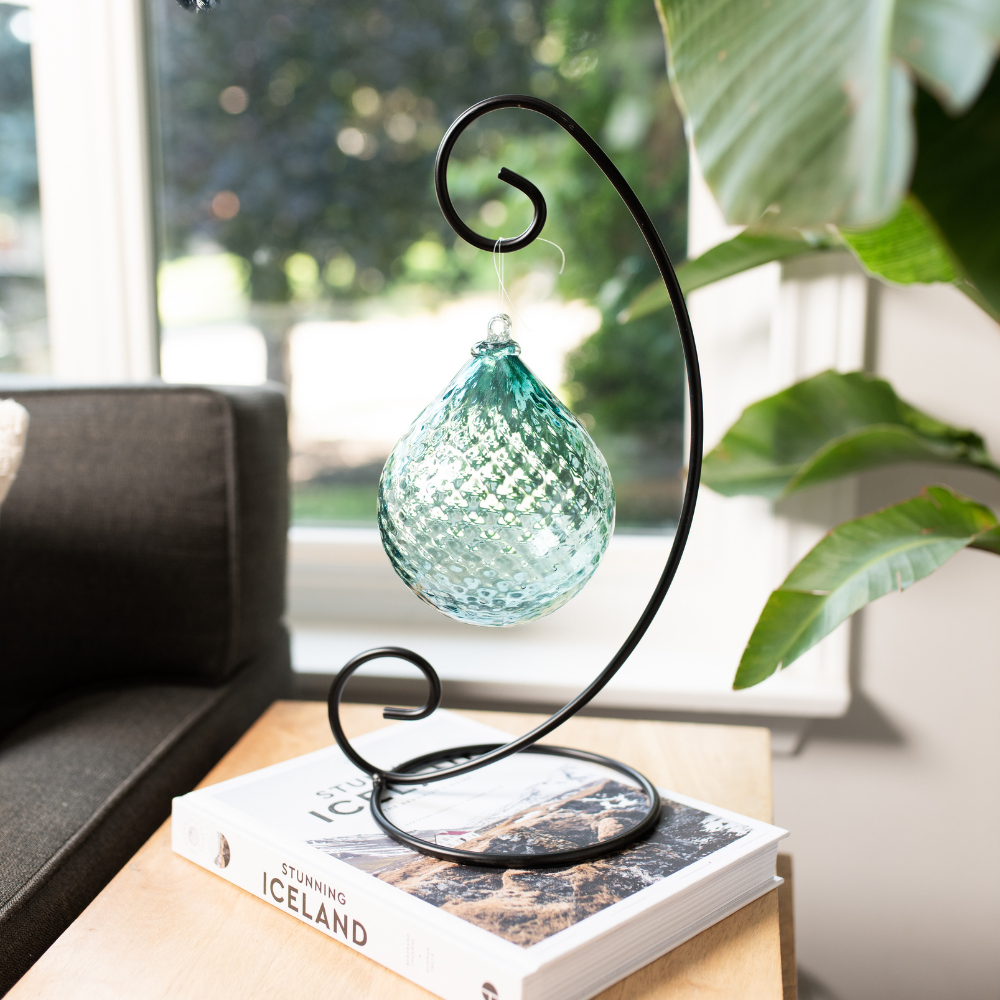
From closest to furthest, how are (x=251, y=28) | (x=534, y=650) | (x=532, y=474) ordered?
(x=532, y=474) < (x=534, y=650) < (x=251, y=28)

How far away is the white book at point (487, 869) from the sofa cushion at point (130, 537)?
249 millimetres

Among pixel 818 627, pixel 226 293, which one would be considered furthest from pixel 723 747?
pixel 226 293

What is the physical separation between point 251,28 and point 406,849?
1229 mm

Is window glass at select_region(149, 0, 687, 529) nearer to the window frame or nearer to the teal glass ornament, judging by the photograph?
the window frame

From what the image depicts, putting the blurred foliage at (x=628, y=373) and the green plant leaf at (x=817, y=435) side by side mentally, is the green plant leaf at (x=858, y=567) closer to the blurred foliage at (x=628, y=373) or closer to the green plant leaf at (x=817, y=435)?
the green plant leaf at (x=817, y=435)

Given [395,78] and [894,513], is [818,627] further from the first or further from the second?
[395,78]

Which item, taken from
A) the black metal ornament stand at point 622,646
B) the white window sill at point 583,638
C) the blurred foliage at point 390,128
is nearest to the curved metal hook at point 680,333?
the black metal ornament stand at point 622,646

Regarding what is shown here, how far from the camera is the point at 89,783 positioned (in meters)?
0.74

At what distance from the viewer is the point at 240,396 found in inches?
36.5

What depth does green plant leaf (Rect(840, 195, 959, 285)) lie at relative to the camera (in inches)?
27.6

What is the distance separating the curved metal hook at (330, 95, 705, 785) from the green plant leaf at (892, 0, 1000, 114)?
0.87ft

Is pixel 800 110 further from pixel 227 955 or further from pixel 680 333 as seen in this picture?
pixel 227 955

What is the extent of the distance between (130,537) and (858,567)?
27.4 inches

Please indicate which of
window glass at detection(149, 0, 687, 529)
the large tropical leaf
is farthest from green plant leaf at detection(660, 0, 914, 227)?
window glass at detection(149, 0, 687, 529)
